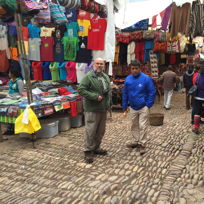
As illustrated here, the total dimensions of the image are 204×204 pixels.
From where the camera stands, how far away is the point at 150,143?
233 inches

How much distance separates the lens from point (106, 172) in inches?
175

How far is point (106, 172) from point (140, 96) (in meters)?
1.67

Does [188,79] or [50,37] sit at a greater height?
[50,37]

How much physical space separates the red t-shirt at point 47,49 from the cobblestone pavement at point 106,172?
3.75 m

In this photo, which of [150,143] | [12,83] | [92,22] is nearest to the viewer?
[150,143]

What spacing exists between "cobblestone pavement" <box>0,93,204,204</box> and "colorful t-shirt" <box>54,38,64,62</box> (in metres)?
3.49

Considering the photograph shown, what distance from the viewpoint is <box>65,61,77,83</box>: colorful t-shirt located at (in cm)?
889

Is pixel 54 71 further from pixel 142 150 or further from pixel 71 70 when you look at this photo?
pixel 142 150

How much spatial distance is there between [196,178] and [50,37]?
23.3ft

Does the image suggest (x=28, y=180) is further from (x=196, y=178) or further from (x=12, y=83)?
(x=12, y=83)

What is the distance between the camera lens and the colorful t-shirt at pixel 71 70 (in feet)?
29.2

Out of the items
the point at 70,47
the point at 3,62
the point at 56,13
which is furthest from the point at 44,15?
the point at 3,62

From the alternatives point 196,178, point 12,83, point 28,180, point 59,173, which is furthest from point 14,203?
point 12,83

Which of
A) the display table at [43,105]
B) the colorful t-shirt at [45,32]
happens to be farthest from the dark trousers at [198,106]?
the colorful t-shirt at [45,32]
